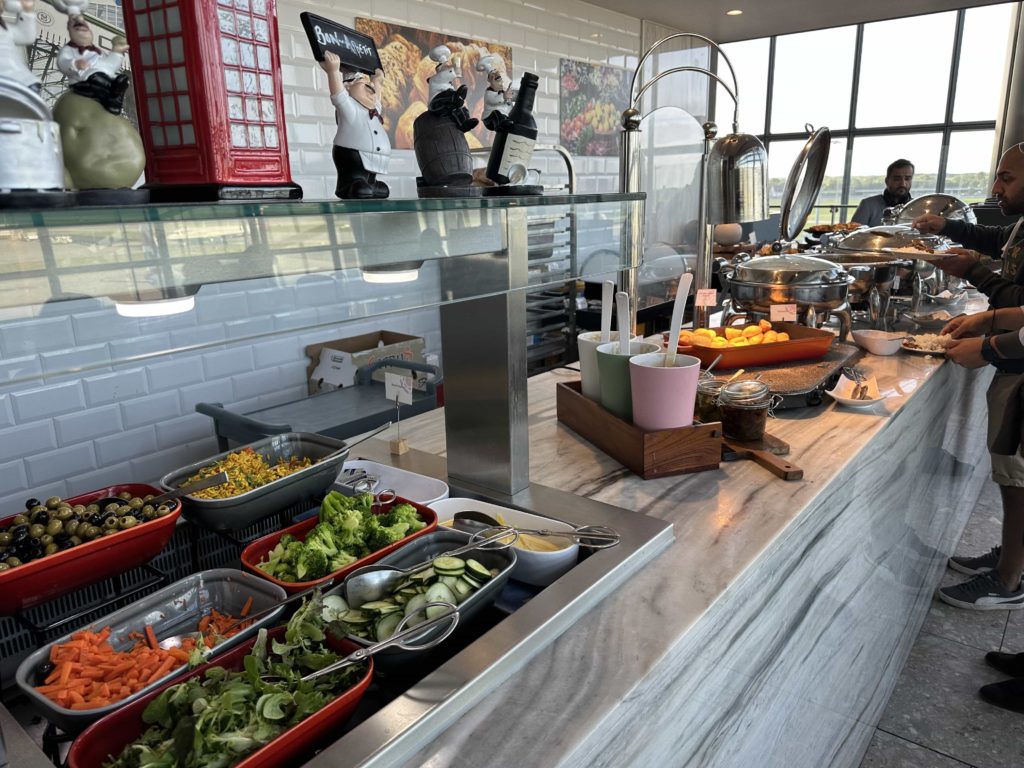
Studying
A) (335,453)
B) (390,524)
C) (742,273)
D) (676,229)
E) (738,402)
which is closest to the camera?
(390,524)

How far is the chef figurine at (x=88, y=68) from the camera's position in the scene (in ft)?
1.87

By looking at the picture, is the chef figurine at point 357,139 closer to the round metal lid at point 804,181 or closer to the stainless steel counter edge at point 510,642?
the stainless steel counter edge at point 510,642

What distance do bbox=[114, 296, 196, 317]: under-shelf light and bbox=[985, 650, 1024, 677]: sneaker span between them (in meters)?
2.47

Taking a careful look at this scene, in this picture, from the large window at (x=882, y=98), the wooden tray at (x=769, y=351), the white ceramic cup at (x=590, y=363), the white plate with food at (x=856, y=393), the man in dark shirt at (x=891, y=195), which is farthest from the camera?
the large window at (x=882, y=98)

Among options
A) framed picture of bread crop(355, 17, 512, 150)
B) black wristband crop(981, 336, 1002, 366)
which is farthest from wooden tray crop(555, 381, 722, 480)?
framed picture of bread crop(355, 17, 512, 150)

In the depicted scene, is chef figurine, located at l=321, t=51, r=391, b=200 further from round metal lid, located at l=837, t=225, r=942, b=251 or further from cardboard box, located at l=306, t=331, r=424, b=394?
round metal lid, located at l=837, t=225, r=942, b=251

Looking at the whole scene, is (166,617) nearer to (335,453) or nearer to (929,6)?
(335,453)

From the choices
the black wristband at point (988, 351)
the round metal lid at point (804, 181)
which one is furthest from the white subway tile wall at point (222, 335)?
the black wristband at point (988, 351)

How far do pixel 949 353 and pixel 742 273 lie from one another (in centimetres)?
70

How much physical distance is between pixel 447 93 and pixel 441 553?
64 cm

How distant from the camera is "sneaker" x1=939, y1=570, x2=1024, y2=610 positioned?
2398 millimetres

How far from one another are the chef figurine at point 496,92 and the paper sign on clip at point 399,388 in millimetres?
486

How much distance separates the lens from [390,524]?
101 centimetres

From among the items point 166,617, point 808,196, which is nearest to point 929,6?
point 808,196
